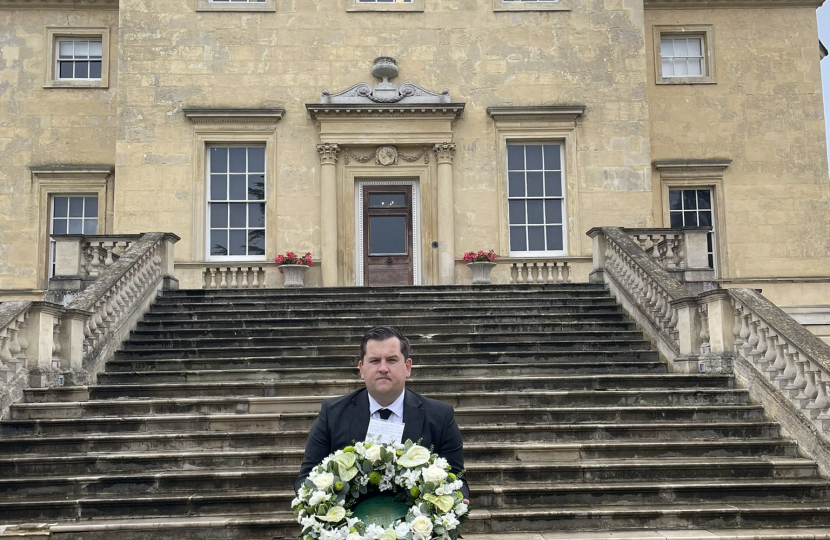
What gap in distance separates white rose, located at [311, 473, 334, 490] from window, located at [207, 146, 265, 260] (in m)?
13.6

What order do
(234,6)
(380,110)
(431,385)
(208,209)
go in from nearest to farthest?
(431,385) → (380,110) → (208,209) → (234,6)

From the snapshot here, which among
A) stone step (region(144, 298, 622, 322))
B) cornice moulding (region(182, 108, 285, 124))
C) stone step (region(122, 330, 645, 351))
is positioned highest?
cornice moulding (region(182, 108, 285, 124))

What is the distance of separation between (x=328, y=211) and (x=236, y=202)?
1.86 m

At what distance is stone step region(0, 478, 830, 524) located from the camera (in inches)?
283

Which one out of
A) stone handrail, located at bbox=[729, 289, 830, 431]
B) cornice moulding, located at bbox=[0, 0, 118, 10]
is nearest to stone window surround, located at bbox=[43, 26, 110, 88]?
cornice moulding, located at bbox=[0, 0, 118, 10]

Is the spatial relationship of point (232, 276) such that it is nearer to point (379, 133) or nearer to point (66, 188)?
point (379, 133)

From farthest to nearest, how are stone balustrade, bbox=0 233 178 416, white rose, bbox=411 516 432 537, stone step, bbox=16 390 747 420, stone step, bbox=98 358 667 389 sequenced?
stone step, bbox=98 358 667 389, stone balustrade, bbox=0 233 178 416, stone step, bbox=16 390 747 420, white rose, bbox=411 516 432 537

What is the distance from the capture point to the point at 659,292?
36.3 ft

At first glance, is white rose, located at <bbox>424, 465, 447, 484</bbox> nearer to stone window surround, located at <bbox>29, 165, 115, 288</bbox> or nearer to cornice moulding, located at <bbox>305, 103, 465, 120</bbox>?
cornice moulding, located at <bbox>305, 103, 465, 120</bbox>

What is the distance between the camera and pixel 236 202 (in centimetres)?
1706

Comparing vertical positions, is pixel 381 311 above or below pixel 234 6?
below

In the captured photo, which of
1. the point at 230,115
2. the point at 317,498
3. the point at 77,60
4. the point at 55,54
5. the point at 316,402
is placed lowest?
the point at 317,498

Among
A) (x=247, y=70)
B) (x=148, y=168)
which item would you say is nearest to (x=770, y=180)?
(x=247, y=70)

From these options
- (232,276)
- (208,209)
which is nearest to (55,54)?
(208,209)
